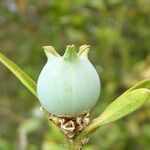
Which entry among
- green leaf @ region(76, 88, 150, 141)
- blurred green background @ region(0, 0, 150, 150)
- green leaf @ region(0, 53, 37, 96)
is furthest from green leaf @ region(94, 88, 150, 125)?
blurred green background @ region(0, 0, 150, 150)

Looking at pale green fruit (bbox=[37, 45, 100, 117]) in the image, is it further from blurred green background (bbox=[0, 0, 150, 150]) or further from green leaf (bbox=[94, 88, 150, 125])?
blurred green background (bbox=[0, 0, 150, 150])

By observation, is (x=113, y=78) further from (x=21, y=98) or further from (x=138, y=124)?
(x=21, y=98)

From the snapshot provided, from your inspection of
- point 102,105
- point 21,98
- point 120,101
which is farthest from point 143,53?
point 120,101

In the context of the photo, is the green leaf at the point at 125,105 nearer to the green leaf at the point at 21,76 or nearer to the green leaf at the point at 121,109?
the green leaf at the point at 121,109

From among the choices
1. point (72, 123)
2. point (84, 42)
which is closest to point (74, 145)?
point (72, 123)

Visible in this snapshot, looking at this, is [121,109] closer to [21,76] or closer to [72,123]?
[72,123]
